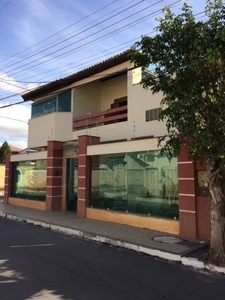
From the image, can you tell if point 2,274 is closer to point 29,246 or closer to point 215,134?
point 29,246

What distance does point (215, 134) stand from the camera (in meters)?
6.14

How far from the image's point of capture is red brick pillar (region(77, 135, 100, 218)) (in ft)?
38.9

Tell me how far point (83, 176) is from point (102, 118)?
14.7 ft

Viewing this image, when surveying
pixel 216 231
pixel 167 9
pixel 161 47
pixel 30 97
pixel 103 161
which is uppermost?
pixel 30 97

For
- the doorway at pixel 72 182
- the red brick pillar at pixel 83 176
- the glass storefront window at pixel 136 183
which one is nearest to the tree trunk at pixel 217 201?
the glass storefront window at pixel 136 183

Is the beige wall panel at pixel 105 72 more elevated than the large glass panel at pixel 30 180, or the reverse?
the beige wall panel at pixel 105 72

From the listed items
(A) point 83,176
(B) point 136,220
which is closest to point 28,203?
(A) point 83,176

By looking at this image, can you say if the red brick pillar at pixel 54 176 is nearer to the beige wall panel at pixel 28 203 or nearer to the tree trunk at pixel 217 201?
the beige wall panel at pixel 28 203

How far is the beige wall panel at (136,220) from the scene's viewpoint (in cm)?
874

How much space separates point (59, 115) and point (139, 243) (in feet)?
36.6

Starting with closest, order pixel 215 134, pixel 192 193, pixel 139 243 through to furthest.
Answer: pixel 215 134
pixel 139 243
pixel 192 193

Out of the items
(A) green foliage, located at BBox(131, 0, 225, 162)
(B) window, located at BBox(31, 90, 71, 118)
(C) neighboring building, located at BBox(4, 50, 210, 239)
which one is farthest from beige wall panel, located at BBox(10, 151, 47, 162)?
(A) green foliage, located at BBox(131, 0, 225, 162)

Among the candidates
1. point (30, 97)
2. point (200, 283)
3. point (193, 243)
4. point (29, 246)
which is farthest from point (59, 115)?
point (200, 283)

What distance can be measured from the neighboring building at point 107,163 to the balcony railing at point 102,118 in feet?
0.18
